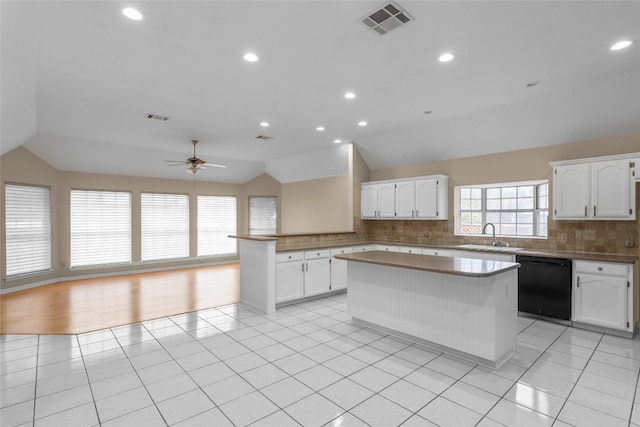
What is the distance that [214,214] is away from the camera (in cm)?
919

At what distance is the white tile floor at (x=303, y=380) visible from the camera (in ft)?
7.25

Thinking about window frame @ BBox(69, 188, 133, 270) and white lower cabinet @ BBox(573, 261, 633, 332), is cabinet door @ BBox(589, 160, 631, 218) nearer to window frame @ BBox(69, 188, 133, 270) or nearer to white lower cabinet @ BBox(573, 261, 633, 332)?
white lower cabinet @ BBox(573, 261, 633, 332)

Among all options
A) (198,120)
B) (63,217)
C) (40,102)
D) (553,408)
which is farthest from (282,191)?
(553,408)

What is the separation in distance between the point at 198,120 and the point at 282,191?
4.28 metres

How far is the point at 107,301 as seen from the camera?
5273 millimetres

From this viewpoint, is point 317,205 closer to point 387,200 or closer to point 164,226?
point 387,200

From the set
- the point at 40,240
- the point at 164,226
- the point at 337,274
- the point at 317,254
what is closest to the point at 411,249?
the point at 337,274

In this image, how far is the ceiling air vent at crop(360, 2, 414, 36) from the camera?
232cm

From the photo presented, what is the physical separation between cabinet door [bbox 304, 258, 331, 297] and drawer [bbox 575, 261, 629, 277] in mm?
3376

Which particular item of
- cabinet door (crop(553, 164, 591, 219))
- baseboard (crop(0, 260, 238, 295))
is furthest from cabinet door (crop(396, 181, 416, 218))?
baseboard (crop(0, 260, 238, 295))

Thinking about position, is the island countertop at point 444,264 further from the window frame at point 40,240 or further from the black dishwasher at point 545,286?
the window frame at point 40,240

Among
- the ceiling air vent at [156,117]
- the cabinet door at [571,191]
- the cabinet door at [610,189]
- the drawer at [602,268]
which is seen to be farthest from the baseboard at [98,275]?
the cabinet door at [610,189]

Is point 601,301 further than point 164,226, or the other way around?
point 164,226

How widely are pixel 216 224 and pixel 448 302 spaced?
749 cm
